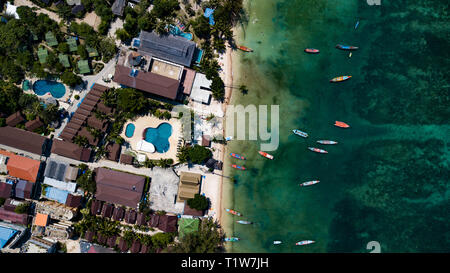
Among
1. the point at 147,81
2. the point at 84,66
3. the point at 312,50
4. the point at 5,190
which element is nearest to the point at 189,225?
the point at 147,81

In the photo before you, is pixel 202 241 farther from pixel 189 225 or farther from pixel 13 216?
A: pixel 13 216

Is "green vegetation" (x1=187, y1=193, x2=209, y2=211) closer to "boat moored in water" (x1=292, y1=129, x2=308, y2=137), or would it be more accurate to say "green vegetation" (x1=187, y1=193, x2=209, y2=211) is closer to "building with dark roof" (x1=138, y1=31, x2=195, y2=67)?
"boat moored in water" (x1=292, y1=129, x2=308, y2=137)

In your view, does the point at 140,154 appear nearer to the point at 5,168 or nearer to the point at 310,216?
the point at 5,168

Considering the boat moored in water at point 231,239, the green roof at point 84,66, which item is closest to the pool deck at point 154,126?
the green roof at point 84,66

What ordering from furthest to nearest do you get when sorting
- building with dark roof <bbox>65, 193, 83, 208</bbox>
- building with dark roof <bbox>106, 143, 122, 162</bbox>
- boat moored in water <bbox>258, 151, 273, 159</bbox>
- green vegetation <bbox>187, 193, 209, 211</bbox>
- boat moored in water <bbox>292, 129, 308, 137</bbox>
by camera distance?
boat moored in water <bbox>258, 151, 273, 159</bbox>, boat moored in water <bbox>292, 129, 308, 137</bbox>, building with dark roof <bbox>106, 143, 122, 162</bbox>, building with dark roof <bbox>65, 193, 83, 208</bbox>, green vegetation <bbox>187, 193, 209, 211</bbox>

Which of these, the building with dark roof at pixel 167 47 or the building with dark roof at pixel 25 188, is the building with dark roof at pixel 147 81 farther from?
the building with dark roof at pixel 25 188

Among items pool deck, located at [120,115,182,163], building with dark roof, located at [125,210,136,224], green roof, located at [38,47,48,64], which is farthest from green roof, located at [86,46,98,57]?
building with dark roof, located at [125,210,136,224]
